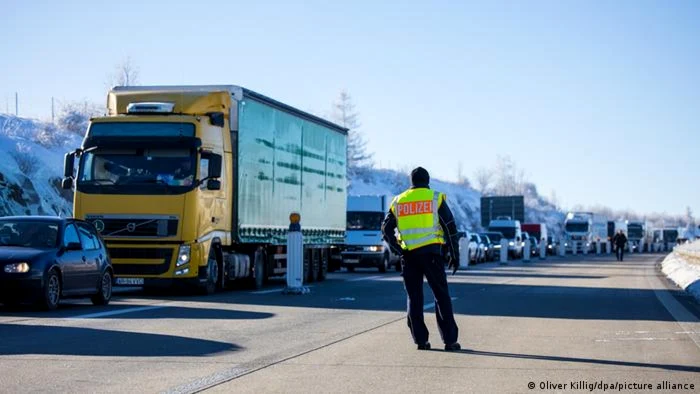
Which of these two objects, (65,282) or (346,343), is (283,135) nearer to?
(65,282)

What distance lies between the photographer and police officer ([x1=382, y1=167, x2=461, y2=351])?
12602 mm

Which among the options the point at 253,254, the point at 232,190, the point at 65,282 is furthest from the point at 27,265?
the point at 253,254

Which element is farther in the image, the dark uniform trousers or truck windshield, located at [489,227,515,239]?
truck windshield, located at [489,227,515,239]

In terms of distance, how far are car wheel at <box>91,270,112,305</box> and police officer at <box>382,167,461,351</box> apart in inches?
326

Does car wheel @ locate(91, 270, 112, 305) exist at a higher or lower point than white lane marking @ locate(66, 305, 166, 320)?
higher

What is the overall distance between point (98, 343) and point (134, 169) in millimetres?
10119

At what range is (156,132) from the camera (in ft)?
74.5

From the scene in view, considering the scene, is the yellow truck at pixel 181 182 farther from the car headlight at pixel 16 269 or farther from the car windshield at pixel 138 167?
the car headlight at pixel 16 269

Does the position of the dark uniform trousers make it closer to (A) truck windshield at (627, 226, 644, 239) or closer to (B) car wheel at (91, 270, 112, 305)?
(B) car wheel at (91, 270, 112, 305)

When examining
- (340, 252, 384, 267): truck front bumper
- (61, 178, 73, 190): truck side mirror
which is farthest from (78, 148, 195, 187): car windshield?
(340, 252, 384, 267): truck front bumper

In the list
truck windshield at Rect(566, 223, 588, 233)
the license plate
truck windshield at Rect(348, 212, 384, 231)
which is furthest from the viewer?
truck windshield at Rect(566, 223, 588, 233)

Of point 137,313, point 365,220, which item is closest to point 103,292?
point 137,313

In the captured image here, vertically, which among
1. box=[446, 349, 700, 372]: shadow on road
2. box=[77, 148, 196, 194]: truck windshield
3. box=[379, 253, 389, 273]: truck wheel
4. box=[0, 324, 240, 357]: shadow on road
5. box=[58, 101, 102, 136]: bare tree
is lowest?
box=[446, 349, 700, 372]: shadow on road

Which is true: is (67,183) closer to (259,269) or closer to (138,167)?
(138,167)
